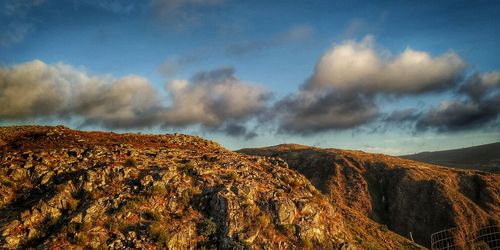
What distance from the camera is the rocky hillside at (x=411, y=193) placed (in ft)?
191

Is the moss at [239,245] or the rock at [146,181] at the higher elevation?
the rock at [146,181]

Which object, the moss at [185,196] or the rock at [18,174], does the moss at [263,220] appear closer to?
the moss at [185,196]

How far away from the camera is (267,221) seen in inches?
1080

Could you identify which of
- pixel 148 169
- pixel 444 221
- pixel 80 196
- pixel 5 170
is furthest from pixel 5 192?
pixel 444 221

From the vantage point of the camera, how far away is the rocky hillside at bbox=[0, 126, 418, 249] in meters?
23.7

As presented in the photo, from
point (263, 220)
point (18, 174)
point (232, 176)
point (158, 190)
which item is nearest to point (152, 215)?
Result: point (158, 190)

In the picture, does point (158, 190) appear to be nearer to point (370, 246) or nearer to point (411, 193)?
point (370, 246)

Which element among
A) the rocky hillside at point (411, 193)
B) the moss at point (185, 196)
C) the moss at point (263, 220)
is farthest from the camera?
the rocky hillside at point (411, 193)

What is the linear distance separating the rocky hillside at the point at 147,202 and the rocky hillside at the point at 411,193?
2698cm

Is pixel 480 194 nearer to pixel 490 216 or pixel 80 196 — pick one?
pixel 490 216

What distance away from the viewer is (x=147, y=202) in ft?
87.4

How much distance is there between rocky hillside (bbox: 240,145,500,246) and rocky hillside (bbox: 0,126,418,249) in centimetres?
2698

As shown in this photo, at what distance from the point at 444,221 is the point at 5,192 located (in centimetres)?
6260

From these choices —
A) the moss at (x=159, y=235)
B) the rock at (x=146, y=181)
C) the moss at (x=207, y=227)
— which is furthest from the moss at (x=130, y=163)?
the moss at (x=207, y=227)
